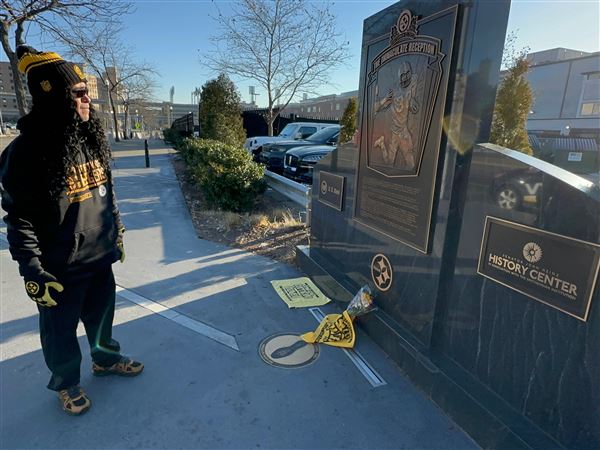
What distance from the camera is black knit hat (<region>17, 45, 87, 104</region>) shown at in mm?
1769

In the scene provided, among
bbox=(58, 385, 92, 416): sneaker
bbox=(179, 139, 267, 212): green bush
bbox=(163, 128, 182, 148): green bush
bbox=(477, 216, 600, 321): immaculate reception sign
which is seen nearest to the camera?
bbox=(477, 216, 600, 321): immaculate reception sign

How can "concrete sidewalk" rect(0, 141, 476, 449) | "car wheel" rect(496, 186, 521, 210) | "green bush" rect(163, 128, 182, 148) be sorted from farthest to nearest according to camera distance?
"green bush" rect(163, 128, 182, 148), "concrete sidewalk" rect(0, 141, 476, 449), "car wheel" rect(496, 186, 521, 210)

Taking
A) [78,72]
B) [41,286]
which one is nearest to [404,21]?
[78,72]

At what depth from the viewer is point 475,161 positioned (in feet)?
6.81

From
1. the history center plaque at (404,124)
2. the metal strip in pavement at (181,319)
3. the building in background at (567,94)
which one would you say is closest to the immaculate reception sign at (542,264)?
the history center plaque at (404,124)

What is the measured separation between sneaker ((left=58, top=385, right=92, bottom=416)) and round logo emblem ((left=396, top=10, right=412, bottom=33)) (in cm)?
329

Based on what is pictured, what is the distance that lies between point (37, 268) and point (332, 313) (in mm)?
2376

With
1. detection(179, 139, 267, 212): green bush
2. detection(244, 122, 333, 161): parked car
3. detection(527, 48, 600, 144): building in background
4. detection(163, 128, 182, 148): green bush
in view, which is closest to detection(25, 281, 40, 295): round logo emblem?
detection(179, 139, 267, 212): green bush

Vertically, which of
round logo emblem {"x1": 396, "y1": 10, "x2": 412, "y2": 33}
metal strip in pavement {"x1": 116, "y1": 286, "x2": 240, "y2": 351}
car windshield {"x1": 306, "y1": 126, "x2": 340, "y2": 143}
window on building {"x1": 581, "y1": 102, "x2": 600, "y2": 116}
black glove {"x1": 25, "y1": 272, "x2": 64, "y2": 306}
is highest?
window on building {"x1": 581, "y1": 102, "x2": 600, "y2": 116}

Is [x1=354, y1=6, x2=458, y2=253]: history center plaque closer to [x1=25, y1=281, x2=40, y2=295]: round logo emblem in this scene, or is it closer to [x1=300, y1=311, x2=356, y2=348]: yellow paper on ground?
[x1=300, y1=311, x2=356, y2=348]: yellow paper on ground

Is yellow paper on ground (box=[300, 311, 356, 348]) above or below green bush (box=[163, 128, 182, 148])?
below

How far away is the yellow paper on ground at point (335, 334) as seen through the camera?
2.85 metres

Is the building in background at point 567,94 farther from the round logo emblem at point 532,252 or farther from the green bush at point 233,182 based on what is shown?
the round logo emblem at point 532,252

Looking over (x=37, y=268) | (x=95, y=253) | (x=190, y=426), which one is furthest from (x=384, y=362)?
(x=37, y=268)
